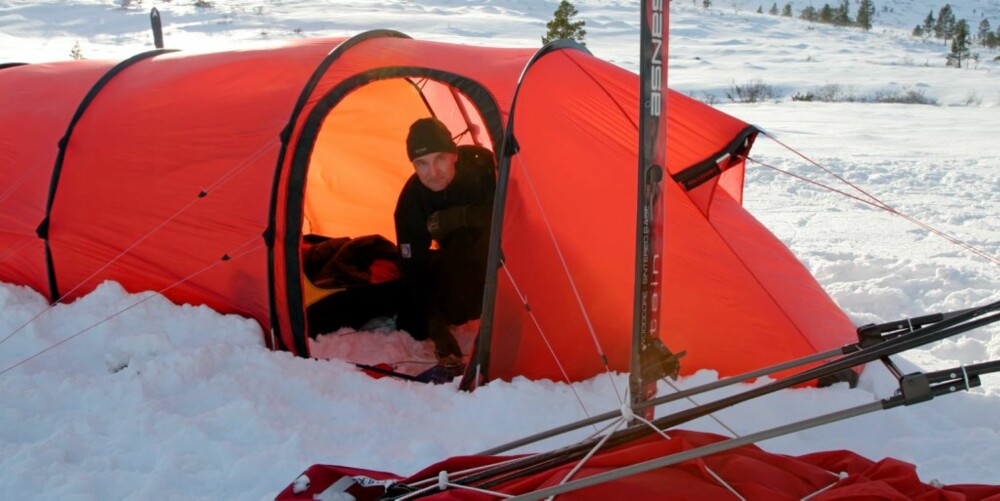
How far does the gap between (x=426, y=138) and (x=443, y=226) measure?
510 millimetres

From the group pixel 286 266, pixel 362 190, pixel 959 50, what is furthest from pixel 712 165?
pixel 959 50

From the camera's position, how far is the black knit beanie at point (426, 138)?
4074 mm

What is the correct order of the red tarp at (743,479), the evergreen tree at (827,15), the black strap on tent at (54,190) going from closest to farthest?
the red tarp at (743,479) < the black strap on tent at (54,190) < the evergreen tree at (827,15)

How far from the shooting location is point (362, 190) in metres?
5.84

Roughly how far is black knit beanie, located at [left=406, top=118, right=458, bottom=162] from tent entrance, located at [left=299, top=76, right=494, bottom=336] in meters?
0.81

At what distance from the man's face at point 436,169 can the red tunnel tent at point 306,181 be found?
0.45 metres

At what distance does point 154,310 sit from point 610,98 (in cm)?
253

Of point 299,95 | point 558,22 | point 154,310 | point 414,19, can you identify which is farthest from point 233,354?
point 414,19

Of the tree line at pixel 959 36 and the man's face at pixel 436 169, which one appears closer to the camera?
the man's face at pixel 436 169

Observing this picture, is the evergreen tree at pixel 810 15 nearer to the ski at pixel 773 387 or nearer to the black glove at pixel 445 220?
the black glove at pixel 445 220

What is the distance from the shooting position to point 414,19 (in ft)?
139

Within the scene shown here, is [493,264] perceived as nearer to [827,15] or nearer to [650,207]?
[650,207]

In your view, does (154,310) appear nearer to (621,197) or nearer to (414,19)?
(621,197)

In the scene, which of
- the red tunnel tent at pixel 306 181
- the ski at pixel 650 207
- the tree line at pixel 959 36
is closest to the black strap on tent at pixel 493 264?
the red tunnel tent at pixel 306 181
